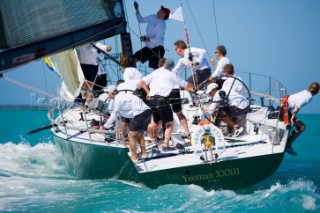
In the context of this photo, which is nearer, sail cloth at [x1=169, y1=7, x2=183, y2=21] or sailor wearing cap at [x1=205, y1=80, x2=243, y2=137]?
sailor wearing cap at [x1=205, y1=80, x2=243, y2=137]

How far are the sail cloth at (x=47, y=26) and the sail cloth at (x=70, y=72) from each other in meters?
3.27

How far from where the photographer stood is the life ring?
8.29m

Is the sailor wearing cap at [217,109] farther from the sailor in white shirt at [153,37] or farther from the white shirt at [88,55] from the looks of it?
the white shirt at [88,55]

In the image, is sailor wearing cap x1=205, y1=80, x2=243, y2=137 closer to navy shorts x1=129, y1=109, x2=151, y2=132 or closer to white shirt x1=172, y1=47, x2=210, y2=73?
white shirt x1=172, y1=47, x2=210, y2=73

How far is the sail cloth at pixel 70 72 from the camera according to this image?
39.8ft

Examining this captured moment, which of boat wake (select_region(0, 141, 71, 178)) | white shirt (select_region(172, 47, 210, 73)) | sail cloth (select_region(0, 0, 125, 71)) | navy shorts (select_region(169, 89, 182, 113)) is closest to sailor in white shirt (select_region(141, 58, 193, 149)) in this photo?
navy shorts (select_region(169, 89, 182, 113))

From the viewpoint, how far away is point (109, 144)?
29.4 ft

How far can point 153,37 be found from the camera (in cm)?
1224

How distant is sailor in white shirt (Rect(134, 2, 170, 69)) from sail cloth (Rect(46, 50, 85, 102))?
4.50 ft

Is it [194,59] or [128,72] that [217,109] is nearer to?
[128,72]

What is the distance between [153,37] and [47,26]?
4.40 meters

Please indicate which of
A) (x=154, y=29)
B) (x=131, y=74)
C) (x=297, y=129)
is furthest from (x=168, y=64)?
(x=154, y=29)

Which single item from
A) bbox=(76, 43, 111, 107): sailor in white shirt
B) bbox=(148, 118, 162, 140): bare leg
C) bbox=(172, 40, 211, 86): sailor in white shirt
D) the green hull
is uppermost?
bbox=(76, 43, 111, 107): sailor in white shirt

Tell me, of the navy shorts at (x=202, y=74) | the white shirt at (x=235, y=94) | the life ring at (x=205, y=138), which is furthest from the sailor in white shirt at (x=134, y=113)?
the navy shorts at (x=202, y=74)
